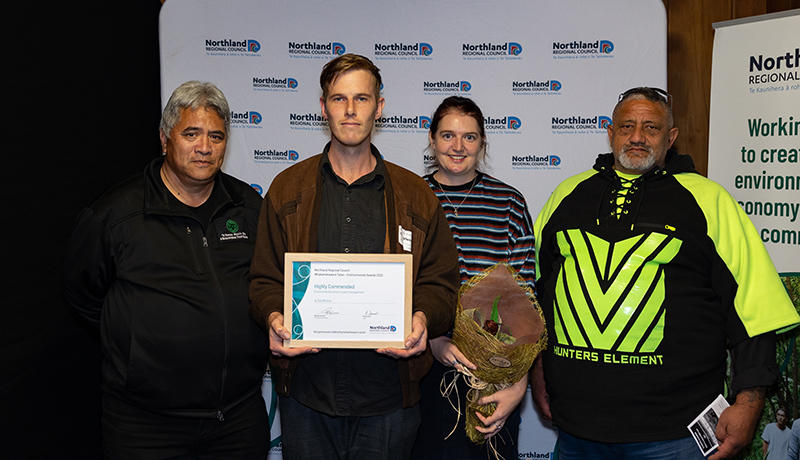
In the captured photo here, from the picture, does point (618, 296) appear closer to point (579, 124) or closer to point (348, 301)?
point (348, 301)

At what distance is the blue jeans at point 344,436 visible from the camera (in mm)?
2109

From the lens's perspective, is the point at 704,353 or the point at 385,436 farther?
the point at 704,353

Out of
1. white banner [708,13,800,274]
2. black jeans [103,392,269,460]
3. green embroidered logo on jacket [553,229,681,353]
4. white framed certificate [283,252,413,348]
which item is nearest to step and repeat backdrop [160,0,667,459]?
white banner [708,13,800,274]

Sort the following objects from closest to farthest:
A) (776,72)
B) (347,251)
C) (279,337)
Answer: (279,337)
(347,251)
(776,72)

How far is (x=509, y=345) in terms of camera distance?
6.76 ft

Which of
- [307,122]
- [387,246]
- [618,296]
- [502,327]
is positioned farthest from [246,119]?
[618,296]

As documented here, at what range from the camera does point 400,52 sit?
148 inches

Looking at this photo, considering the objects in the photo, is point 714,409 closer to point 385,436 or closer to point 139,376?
point 385,436

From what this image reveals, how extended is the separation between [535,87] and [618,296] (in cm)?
187

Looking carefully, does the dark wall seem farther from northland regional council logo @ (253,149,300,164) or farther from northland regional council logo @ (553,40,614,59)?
northland regional council logo @ (553,40,614,59)

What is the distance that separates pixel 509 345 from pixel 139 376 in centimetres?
146

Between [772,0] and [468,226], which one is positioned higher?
[772,0]

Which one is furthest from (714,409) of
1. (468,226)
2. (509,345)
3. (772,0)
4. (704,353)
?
(772,0)

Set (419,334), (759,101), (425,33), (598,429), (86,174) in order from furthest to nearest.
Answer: (425,33) < (759,101) < (86,174) < (598,429) < (419,334)
